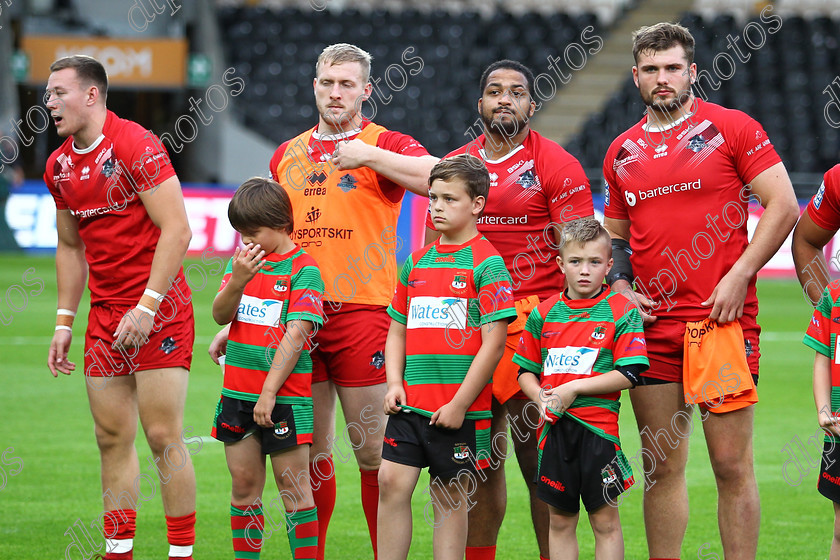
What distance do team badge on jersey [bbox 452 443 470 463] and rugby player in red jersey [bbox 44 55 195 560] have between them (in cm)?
128

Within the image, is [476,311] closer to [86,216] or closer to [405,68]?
[86,216]

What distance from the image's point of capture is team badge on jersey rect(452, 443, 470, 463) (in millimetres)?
3891

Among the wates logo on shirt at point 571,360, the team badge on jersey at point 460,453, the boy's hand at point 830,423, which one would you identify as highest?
the wates logo on shirt at point 571,360

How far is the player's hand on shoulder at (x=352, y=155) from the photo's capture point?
4.13 metres

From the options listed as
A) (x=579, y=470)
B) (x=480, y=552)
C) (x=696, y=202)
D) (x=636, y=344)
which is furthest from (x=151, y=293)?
(x=696, y=202)

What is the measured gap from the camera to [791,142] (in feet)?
74.0

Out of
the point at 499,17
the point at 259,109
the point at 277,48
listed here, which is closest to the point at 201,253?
the point at 259,109

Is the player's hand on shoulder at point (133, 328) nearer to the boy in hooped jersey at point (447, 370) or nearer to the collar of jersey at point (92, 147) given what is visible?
the collar of jersey at point (92, 147)

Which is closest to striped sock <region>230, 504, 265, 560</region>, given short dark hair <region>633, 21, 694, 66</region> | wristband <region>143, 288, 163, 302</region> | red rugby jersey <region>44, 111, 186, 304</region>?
wristband <region>143, 288, 163, 302</region>

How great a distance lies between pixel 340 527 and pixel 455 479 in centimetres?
193

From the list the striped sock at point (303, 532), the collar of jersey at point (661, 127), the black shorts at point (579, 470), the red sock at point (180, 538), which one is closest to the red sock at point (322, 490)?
the striped sock at point (303, 532)

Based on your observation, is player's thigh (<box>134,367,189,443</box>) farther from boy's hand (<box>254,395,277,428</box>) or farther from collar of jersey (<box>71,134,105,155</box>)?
collar of jersey (<box>71,134,105,155</box>)

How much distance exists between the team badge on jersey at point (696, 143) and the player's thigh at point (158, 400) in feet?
7.99

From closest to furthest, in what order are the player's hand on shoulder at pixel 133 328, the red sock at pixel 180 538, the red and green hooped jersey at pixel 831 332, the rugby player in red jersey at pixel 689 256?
1. the red and green hooped jersey at pixel 831 332
2. the rugby player in red jersey at pixel 689 256
3. the player's hand on shoulder at pixel 133 328
4. the red sock at pixel 180 538
